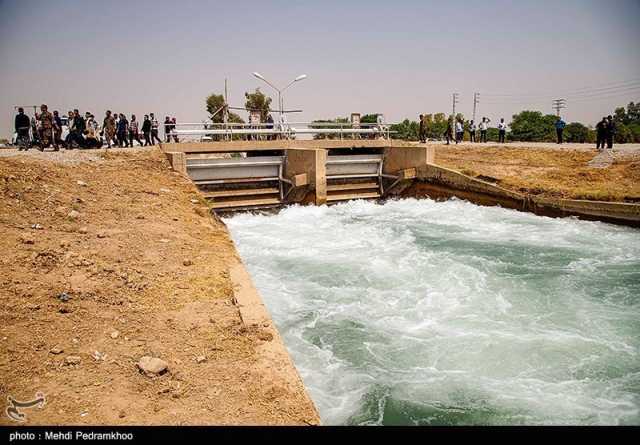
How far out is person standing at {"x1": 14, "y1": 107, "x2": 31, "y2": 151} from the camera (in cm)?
1517

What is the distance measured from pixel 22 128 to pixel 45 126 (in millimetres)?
949

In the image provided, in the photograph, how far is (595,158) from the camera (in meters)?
17.0

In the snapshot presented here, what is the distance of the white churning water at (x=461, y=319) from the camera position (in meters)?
4.75

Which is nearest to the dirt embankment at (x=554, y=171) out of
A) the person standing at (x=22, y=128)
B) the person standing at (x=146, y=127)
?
the person standing at (x=146, y=127)

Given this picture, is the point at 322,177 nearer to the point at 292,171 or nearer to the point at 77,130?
the point at 292,171

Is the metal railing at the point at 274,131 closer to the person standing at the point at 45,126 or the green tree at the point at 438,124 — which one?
the person standing at the point at 45,126

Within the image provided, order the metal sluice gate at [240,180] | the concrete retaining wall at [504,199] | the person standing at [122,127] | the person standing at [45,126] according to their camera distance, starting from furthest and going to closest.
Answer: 1. the person standing at [122,127]
2. the metal sluice gate at [240,180]
3. the person standing at [45,126]
4. the concrete retaining wall at [504,199]

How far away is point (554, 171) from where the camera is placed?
1641 cm

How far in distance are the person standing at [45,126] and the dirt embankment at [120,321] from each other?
7.25 meters

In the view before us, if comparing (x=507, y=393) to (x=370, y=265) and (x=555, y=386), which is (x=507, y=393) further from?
(x=370, y=265)

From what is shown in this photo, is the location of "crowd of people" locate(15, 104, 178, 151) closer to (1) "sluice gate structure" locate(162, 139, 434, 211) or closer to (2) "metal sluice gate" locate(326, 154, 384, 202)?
(1) "sluice gate structure" locate(162, 139, 434, 211)

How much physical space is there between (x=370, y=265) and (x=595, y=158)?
12.7m

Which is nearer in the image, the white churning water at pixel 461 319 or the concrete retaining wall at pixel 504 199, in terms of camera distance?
the white churning water at pixel 461 319

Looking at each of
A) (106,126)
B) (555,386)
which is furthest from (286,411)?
(106,126)
